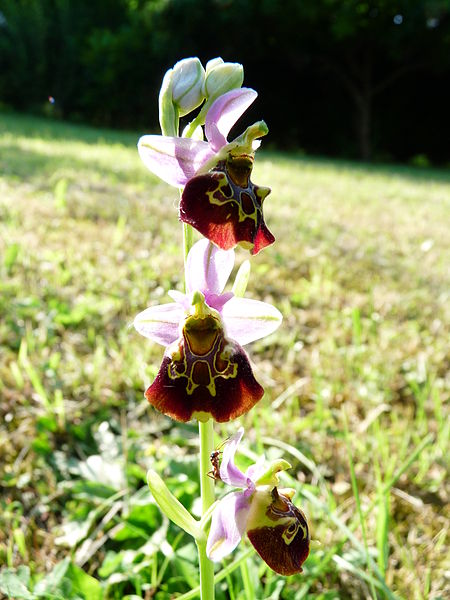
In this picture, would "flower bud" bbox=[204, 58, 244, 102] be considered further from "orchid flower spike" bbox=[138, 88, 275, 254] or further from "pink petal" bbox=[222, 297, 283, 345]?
"pink petal" bbox=[222, 297, 283, 345]

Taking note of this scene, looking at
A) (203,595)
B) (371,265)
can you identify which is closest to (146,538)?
(203,595)

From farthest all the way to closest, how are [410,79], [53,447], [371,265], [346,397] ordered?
[410,79] < [371,265] < [346,397] < [53,447]

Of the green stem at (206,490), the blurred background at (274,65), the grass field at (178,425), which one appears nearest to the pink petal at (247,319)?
the green stem at (206,490)

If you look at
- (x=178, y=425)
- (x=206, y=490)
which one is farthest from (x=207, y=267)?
(x=178, y=425)

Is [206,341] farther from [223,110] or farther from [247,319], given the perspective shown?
[223,110]

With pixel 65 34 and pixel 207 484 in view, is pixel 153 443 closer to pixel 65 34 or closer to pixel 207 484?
pixel 207 484

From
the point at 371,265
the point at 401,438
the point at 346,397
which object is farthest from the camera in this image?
the point at 371,265

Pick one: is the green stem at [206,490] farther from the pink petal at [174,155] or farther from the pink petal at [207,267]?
the pink petal at [174,155]
